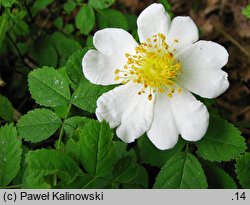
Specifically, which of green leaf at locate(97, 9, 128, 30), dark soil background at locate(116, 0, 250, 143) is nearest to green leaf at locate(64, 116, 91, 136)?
green leaf at locate(97, 9, 128, 30)

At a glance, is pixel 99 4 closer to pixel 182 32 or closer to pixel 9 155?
pixel 182 32

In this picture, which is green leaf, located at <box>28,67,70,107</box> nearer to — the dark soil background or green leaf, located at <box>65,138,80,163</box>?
green leaf, located at <box>65,138,80,163</box>

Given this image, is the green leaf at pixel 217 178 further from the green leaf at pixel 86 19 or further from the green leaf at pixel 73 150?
the green leaf at pixel 86 19

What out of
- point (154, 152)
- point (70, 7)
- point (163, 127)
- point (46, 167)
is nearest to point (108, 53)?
point (163, 127)

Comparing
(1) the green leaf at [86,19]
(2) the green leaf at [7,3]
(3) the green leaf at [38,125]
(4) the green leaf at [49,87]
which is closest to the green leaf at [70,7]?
(1) the green leaf at [86,19]

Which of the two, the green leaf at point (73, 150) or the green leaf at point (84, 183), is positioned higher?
the green leaf at point (73, 150)

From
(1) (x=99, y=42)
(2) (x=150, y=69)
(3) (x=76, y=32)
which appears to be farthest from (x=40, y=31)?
(2) (x=150, y=69)
